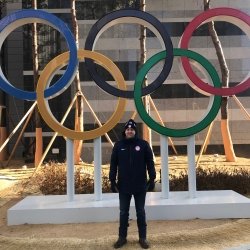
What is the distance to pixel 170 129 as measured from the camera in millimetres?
8203

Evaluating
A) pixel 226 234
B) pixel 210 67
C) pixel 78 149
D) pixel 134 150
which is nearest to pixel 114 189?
pixel 134 150

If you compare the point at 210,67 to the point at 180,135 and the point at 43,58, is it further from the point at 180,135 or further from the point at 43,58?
the point at 43,58

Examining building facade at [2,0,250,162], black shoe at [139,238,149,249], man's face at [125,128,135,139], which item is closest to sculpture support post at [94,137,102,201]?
black shoe at [139,238,149,249]

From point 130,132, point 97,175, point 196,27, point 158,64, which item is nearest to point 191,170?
point 97,175

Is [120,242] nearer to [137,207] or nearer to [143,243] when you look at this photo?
[143,243]

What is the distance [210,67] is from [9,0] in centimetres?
1390

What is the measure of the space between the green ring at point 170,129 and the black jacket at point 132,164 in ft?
7.55

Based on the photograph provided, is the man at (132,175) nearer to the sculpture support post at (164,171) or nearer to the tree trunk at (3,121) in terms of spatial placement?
the sculpture support post at (164,171)

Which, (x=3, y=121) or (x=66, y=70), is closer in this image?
(x=66, y=70)

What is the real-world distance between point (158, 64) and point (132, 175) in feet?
45.0

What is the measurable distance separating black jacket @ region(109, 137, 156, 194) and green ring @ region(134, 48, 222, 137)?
2.30 m

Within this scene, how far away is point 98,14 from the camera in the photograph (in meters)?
19.0

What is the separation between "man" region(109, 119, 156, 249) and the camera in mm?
5812

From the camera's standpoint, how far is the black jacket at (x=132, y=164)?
5805mm
